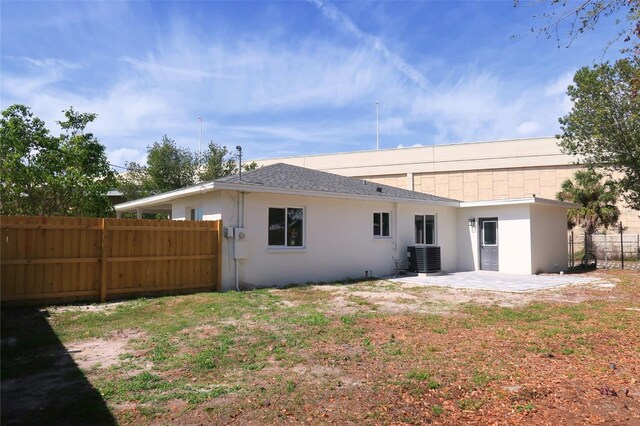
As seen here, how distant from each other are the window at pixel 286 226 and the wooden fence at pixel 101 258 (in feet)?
5.97

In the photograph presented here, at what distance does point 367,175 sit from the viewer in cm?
4031

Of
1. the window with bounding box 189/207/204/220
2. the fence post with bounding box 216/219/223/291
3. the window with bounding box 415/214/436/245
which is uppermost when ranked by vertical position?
the window with bounding box 189/207/204/220

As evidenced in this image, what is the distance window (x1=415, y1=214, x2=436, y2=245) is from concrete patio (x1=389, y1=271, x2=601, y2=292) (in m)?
1.92

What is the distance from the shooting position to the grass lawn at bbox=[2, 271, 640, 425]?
379 cm

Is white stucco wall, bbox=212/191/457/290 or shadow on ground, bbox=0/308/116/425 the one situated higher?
white stucco wall, bbox=212/191/457/290

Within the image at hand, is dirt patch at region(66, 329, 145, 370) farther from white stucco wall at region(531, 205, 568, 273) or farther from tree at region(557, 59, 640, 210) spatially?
tree at region(557, 59, 640, 210)

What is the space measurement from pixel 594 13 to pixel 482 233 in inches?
508

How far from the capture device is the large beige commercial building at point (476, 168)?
32844 mm

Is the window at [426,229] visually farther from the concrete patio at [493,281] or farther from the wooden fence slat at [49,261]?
the wooden fence slat at [49,261]

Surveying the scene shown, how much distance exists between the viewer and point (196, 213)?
13.9 m

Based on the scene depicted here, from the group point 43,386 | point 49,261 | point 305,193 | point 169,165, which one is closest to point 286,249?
point 305,193

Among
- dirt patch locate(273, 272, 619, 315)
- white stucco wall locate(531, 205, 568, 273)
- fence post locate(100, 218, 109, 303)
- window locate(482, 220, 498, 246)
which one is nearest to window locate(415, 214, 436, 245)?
window locate(482, 220, 498, 246)

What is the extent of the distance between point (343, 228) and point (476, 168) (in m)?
24.9

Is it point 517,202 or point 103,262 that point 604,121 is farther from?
point 103,262
